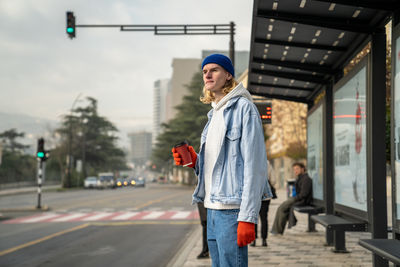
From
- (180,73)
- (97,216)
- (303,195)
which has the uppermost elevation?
(180,73)

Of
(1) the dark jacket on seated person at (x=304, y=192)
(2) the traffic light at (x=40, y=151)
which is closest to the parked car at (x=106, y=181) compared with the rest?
(2) the traffic light at (x=40, y=151)

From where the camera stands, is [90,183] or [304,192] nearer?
[304,192]

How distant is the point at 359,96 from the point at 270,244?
3.96m

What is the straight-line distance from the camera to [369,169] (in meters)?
6.34

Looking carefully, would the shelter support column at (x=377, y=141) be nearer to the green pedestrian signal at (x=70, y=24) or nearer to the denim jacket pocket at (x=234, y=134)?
the denim jacket pocket at (x=234, y=134)

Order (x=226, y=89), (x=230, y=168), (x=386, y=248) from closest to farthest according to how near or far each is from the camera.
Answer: (x=230, y=168) → (x=226, y=89) → (x=386, y=248)

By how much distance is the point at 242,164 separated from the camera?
3.02m

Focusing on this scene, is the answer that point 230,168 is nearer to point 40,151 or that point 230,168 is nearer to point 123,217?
point 123,217

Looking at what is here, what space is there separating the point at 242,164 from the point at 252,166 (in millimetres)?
129

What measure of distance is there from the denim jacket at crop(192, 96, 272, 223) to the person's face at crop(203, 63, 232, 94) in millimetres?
173

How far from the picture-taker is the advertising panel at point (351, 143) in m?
6.94

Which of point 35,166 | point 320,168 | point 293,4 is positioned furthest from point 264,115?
point 35,166

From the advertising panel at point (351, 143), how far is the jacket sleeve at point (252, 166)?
4124mm


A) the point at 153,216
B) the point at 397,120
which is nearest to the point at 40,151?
the point at 153,216
